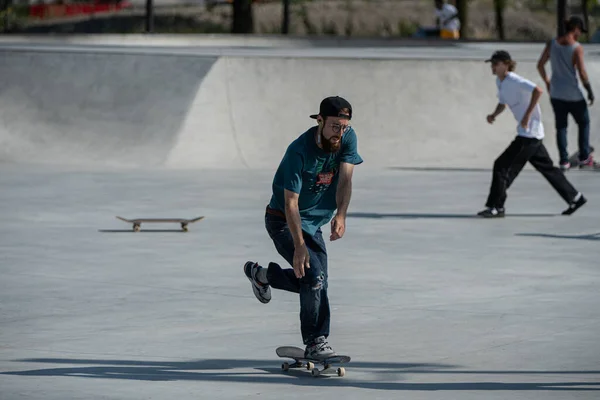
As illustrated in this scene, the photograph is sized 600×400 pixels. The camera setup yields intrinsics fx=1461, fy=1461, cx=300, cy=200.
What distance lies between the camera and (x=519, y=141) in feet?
47.4

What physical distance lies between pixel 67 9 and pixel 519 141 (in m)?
55.1

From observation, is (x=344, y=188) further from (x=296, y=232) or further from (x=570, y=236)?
(x=570, y=236)

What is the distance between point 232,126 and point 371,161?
205 cm

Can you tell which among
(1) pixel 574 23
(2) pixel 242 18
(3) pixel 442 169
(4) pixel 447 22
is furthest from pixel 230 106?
(2) pixel 242 18

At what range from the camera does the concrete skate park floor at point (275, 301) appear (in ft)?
24.4

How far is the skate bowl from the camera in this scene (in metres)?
20.7

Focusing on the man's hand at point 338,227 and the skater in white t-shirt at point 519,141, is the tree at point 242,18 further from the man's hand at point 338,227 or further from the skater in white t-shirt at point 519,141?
the man's hand at point 338,227

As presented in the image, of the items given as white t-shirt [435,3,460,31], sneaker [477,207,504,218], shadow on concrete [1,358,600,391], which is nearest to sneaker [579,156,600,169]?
sneaker [477,207,504,218]

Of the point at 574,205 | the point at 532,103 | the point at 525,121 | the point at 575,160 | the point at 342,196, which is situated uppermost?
the point at 342,196

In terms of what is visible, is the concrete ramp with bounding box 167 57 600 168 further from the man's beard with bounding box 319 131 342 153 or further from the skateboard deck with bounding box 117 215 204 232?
the man's beard with bounding box 319 131 342 153

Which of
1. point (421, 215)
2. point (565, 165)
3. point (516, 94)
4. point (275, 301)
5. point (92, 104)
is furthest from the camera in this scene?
point (92, 104)

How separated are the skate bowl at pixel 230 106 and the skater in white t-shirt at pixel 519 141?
5962mm

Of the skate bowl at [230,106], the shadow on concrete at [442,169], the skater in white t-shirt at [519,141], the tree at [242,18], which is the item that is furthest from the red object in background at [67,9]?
the skater in white t-shirt at [519,141]

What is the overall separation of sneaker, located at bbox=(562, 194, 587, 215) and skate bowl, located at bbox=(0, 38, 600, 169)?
5825mm
